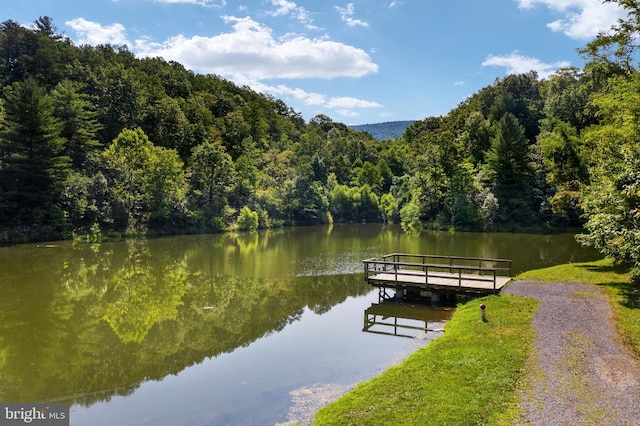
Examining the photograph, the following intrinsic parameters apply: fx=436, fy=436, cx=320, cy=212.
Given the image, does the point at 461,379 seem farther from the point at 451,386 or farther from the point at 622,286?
the point at 622,286

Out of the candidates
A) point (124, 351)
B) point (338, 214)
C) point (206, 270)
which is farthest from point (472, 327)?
point (338, 214)

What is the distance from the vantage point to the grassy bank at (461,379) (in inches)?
353

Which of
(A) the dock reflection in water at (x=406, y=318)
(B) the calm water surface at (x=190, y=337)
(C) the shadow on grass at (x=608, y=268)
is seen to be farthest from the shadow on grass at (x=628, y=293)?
(B) the calm water surface at (x=190, y=337)

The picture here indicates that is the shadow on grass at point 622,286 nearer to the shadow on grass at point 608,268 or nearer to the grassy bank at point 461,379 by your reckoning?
the shadow on grass at point 608,268

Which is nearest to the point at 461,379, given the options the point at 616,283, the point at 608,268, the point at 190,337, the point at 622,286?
the point at 190,337

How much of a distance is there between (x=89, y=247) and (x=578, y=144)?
178 ft

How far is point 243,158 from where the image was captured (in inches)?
3150

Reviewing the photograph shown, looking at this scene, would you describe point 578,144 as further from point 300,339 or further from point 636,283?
point 300,339

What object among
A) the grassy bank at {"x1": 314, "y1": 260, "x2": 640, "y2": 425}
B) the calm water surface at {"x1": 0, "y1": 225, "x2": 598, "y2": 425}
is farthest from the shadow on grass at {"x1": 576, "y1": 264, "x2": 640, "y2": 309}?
the calm water surface at {"x1": 0, "y1": 225, "x2": 598, "y2": 425}

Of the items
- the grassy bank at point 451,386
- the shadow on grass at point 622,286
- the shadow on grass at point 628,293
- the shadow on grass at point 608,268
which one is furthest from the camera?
the shadow on grass at point 608,268

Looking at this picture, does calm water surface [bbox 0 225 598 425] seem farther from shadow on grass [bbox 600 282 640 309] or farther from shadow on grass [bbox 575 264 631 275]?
shadow on grass [bbox 600 282 640 309]

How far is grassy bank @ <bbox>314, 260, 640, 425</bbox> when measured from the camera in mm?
8977

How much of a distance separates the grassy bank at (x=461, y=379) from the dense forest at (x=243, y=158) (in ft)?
21.8

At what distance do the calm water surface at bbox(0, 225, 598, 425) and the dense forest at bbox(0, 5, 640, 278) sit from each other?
40.9 feet
